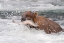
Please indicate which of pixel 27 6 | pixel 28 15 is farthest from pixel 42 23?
pixel 27 6

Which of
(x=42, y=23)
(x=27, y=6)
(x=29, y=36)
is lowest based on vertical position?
(x=27, y=6)

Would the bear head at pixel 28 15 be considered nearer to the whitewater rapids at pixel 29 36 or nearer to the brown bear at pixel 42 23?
the brown bear at pixel 42 23

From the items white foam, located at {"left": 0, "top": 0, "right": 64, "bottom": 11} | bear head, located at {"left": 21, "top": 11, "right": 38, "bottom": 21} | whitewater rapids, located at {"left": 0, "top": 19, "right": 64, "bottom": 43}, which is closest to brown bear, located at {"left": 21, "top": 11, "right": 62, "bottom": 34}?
bear head, located at {"left": 21, "top": 11, "right": 38, "bottom": 21}

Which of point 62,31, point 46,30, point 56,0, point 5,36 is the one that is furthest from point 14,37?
point 56,0

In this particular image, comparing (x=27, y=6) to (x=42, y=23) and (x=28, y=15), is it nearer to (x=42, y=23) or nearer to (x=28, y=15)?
(x=42, y=23)

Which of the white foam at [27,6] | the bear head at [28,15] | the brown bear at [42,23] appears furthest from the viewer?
the white foam at [27,6]

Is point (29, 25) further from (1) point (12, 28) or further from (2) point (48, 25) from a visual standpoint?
(1) point (12, 28)

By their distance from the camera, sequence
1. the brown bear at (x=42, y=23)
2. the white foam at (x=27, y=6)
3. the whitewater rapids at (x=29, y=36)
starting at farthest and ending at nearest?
1. the white foam at (x=27, y=6)
2. the brown bear at (x=42, y=23)
3. the whitewater rapids at (x=29, y=36)

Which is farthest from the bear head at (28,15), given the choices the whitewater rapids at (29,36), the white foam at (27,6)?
the white foam at (27,6)

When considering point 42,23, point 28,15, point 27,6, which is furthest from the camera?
point 27,6

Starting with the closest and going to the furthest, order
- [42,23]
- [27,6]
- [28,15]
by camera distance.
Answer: [28,15]
[42,23]
[27,6]

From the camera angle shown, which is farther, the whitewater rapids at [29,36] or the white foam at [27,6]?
the white foam at [27,6]

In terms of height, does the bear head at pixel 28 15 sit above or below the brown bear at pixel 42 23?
above

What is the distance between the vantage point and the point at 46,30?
773 centimetres
